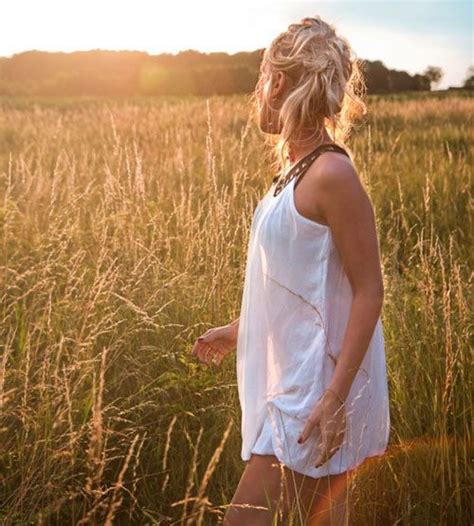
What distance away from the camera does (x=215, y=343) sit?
2162 mm

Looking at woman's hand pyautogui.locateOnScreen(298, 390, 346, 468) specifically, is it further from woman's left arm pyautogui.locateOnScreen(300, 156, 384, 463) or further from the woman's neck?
the woman's neck

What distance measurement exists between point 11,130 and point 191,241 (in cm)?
693

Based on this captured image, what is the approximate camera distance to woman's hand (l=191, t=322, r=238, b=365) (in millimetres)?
2143

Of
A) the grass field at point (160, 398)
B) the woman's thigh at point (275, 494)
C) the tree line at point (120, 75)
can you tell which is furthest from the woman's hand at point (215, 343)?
the tree line at point (120, 75)

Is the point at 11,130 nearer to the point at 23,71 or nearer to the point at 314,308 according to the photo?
the point at 314,308

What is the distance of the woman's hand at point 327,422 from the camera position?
A: 1.63 m

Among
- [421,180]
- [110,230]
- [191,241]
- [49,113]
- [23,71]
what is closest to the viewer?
[191,241]

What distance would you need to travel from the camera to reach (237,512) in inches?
69.4

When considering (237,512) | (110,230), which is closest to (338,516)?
(237,512)

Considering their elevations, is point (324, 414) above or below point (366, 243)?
below

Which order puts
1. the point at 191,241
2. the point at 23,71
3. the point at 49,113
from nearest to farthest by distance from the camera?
the point at 191,241
the point at 49,113
the point at 23,71

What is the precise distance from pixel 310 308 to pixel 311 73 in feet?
1.67

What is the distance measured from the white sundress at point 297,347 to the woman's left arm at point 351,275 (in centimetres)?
6

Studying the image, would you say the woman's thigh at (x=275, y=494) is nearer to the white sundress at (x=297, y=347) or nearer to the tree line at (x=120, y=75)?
the white sundress at (x=297, y=347)
